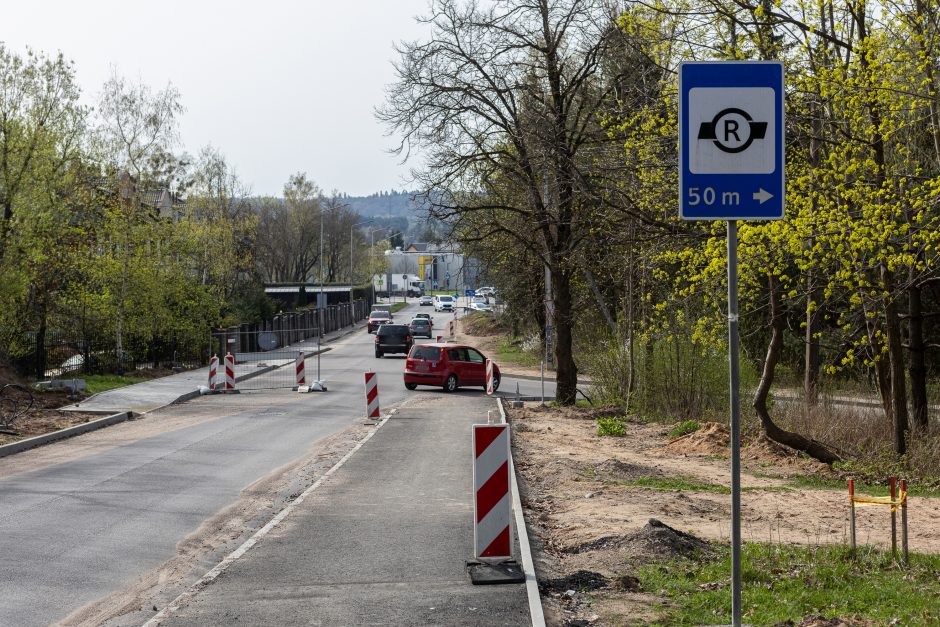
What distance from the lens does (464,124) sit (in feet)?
84.6

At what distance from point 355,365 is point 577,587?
3834cm

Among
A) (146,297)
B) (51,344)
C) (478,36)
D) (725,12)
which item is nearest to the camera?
(725,12)

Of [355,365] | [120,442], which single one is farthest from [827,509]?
[355,365]

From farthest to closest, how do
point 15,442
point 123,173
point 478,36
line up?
point 123,173, point 478,36, point 15,442

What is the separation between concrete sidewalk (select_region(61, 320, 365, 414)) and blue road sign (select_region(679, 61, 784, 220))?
68.9ft

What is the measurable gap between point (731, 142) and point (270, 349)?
4593 cm

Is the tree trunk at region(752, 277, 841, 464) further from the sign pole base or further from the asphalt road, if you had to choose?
the sign pole base

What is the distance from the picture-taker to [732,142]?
5.39 metres

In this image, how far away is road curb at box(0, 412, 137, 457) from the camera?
57.3 ft

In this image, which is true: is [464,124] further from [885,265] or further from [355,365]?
[355,365]

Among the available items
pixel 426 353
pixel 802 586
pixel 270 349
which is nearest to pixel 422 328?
pixel 270 349

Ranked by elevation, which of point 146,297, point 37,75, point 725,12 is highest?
point 37,75

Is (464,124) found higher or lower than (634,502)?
higher

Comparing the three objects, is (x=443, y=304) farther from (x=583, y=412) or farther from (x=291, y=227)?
(x=583, y=412)
